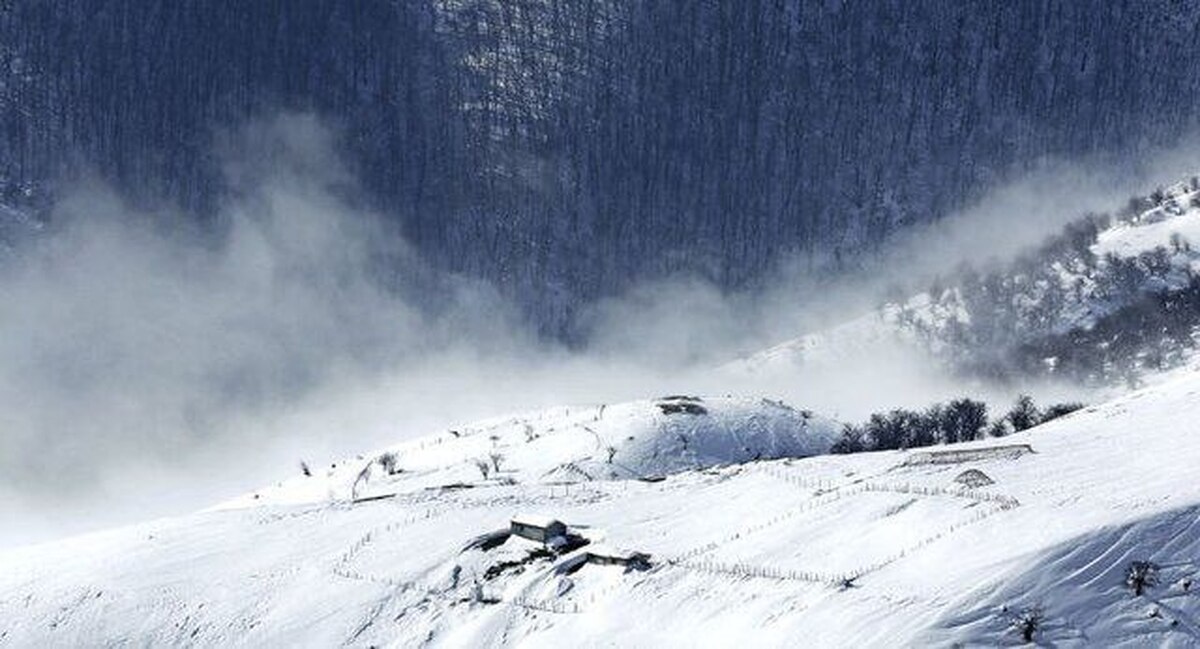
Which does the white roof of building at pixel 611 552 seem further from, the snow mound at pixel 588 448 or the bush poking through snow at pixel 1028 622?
the snow mound at pixel 588 448

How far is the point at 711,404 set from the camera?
188125 millimetres

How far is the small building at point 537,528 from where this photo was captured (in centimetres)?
9950

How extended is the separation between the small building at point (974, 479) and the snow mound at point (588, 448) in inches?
2568

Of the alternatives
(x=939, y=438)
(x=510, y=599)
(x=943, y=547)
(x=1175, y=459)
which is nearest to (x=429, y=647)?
(x=510, y=599)

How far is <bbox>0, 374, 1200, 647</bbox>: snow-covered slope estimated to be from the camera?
244 ft

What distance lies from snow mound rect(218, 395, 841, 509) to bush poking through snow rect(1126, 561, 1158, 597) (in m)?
88.9

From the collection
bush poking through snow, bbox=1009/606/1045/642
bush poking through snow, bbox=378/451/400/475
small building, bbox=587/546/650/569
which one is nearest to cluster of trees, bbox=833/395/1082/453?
bush poking through snow, bbox=378/451/400/475

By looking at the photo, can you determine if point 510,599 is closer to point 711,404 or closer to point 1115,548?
point 1115,548

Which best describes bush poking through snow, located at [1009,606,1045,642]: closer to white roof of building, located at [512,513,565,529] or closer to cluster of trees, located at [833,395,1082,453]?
white roof of building, located at [512,513,565,529]

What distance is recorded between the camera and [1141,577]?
73125 millimetres

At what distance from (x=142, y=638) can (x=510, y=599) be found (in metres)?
26.9

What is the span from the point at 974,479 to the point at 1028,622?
25960 millimetres

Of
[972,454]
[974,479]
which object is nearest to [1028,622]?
[974,479]

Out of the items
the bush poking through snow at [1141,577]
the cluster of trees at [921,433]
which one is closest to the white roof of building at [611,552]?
the bush poking through snow at [1141,577]
